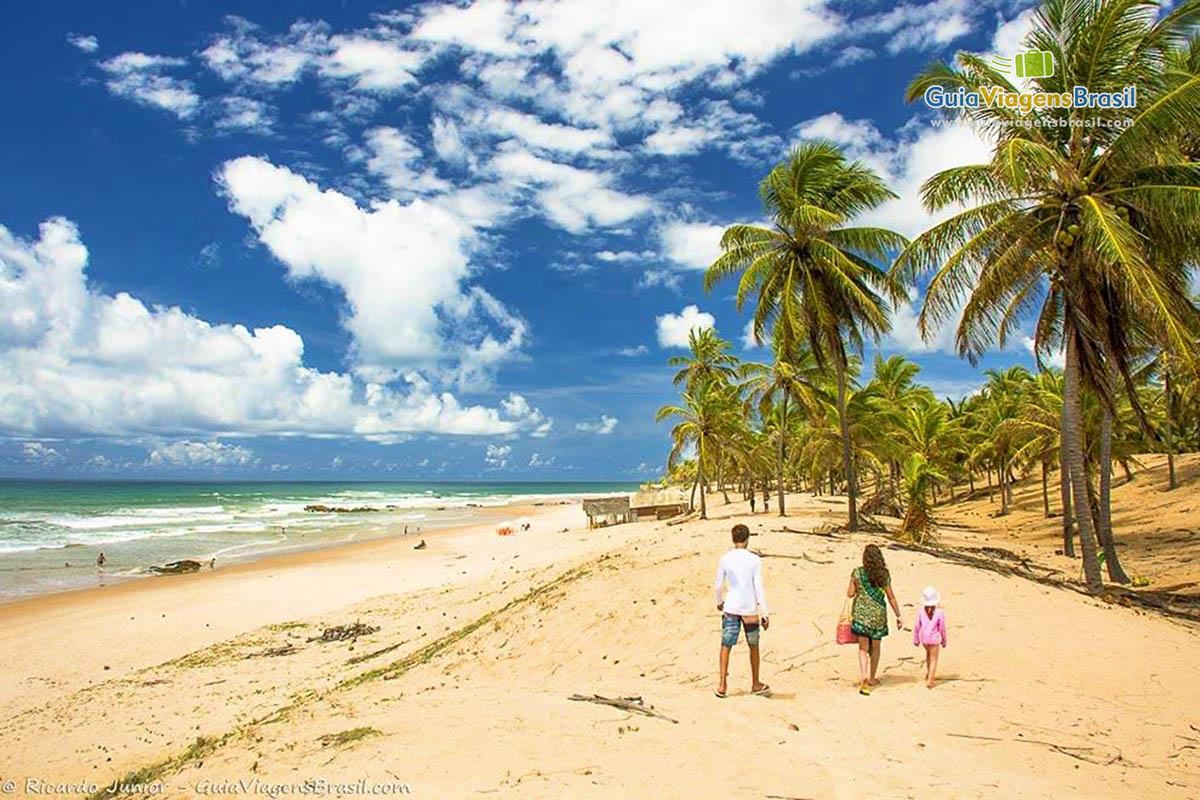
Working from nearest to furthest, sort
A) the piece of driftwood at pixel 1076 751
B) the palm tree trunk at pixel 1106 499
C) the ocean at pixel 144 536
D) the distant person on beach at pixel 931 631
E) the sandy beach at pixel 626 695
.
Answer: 1. the sandy beach at pixel 626 695
2. the piece of driftwood at pixel 1076 751
3. the distant person on beach at pixel 931 631
4. the palm tree trunk at pixel 1106 499
5. the ocean at pixel 144 536

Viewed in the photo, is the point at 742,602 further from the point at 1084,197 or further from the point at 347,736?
the point at 1084,197

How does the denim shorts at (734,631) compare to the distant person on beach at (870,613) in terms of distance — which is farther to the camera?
the distant person on beach at (870,613)

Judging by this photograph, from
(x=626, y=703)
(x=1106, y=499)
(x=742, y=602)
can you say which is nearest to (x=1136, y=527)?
(x=1106, y=499)

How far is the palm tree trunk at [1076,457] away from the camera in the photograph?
1213 centimetres

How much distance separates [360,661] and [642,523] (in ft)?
77.8

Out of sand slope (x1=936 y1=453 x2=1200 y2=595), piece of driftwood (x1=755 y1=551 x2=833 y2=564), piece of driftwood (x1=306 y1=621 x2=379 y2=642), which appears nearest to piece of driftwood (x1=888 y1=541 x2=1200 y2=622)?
sand slope (x1=936 y1=453 x2=1200 y2=595)

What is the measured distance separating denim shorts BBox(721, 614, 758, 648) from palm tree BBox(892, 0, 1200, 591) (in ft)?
26.1

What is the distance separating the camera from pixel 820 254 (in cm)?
1814

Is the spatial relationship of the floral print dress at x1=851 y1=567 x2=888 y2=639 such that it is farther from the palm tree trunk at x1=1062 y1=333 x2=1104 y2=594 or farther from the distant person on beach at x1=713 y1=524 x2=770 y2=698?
the palm tree trunk at x1=1062 y1=333 x2=1104 y2=594

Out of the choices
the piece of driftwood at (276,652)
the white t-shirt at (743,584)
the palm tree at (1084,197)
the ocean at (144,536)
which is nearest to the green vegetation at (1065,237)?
the palm tree at (1084,197)

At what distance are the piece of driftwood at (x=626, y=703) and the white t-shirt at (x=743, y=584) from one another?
127 cm

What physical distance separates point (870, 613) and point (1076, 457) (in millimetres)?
8042

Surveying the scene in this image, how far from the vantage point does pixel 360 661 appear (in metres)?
11.4

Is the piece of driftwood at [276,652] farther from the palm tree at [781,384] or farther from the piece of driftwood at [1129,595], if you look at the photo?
the palm tree at [781,384]
